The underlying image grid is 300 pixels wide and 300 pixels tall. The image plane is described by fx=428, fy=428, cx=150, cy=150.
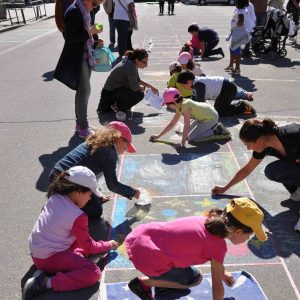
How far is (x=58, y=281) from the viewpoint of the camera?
283 cm

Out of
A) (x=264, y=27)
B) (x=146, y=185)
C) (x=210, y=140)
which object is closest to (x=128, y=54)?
(x=210, y=140)

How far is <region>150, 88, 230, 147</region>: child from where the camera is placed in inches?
195

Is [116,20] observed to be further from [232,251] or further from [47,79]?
[232,251]

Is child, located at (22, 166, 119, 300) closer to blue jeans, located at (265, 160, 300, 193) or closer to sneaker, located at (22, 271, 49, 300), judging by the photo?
sneaker, located at (22, 271, 49, 300)

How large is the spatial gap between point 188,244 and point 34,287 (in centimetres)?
108

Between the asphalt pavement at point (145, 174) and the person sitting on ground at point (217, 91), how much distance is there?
0.23 meters

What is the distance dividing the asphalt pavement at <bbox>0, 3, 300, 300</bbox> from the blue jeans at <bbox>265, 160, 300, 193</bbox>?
225 millimetres

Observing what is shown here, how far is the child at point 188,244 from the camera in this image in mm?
2424

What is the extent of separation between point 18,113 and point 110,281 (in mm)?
4355

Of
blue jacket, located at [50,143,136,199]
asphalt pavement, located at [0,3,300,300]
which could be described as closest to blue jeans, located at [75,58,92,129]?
asphalt pavement, located at [0,3,300,300]

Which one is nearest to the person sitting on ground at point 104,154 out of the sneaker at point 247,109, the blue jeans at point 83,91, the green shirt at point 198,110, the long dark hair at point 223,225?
Answer: the long dark hair at point 223,225

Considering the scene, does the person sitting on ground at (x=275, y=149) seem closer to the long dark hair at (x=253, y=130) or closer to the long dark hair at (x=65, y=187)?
the long dark hair at (x=253, y=130)

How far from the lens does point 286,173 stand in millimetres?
3766

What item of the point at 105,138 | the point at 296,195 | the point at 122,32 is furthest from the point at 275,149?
the point at 122,32
